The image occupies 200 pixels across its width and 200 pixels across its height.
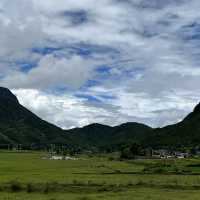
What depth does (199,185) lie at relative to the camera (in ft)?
249

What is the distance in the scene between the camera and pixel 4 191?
6594 cm

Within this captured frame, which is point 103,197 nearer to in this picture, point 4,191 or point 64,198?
point 64,198

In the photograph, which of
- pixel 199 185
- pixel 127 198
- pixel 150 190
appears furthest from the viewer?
pixel 199 185

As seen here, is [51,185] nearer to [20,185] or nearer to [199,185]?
[20,185]

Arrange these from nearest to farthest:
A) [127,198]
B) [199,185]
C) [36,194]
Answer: [127,198] < [36,194] < [199,185]

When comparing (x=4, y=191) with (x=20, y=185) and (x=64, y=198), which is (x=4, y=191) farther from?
(x=64, y=198)

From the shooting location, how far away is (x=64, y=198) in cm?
5812

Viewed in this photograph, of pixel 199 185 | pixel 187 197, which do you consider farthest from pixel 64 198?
pixel 199 185

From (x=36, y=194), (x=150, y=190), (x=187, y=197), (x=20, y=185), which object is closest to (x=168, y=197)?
(x=187, y=197)

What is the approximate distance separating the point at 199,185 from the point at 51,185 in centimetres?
2696

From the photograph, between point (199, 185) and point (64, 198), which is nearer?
point (64, 198)

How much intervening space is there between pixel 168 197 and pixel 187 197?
9.42 ft

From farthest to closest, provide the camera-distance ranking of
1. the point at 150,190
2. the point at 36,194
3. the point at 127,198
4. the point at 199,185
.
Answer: the point at 199,185, the point at 150,190, the point at 36,194, the point at 127,198

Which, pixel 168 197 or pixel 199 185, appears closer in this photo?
pixel 168 197
